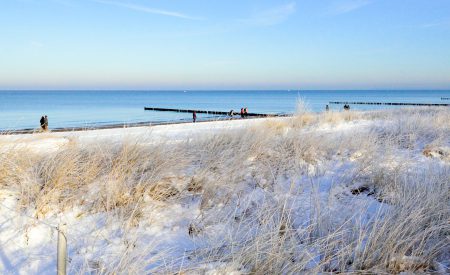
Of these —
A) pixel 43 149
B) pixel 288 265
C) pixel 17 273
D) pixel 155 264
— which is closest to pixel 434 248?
pixel 288 265

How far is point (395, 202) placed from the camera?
3.74m

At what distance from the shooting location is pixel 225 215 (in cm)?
352

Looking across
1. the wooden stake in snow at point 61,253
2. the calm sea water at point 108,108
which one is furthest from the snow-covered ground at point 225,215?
the calm sea water at point 108,108

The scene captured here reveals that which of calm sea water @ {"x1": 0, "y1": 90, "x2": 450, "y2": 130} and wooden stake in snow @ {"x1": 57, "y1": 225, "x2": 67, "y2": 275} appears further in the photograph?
calm sea water @ {"x1": 0, "y1": 90, "x2": 450, "y2": 130}

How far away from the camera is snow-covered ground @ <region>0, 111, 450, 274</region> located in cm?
265

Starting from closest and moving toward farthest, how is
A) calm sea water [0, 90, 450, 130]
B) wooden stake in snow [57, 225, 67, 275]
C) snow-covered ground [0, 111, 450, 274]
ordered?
wooden stake in snow [57, 225, 67, 275] < snow-covered ground [0, 111, 450, 274] < calm sea water [0, 90, 450, 130]

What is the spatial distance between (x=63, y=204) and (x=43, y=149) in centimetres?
185

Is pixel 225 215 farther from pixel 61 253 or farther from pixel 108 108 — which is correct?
pixel 108 108

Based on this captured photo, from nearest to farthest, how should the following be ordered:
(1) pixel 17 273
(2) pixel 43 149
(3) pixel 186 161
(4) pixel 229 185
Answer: (1) pixel 17 273 < (4) pixel 229 185 < (3) pixel 186 161 < (2) pixel 43 149

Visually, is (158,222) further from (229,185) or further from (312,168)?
(312,168)

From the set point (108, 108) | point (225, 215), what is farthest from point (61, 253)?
point (108, 108)

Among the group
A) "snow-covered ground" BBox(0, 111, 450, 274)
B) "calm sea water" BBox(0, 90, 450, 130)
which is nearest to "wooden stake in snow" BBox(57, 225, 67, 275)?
"snow-covered ground" BBox(0, 111, 450, 274)

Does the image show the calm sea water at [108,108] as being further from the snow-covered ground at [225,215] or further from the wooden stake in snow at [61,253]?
the wooden stake in snow at [61,253]

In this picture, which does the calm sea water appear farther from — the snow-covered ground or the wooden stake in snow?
the wooden stake in snow
